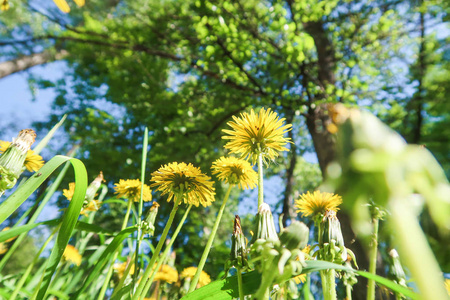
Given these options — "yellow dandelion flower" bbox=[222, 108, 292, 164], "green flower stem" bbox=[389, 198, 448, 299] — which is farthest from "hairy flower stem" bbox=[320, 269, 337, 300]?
"green flower stem" bbox=[389, 198, 448, 299]

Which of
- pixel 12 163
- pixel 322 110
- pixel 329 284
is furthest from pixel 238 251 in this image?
pixel 322 110

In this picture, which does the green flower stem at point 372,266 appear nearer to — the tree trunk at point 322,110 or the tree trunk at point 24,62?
the tree trunk at point 322,110

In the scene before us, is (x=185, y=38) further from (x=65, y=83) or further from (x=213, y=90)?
(x=65, y=83)

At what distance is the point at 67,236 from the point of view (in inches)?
19.5

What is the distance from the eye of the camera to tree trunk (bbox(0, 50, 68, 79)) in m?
6.63

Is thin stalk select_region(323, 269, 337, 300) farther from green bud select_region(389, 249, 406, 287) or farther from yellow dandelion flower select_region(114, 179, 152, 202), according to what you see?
yellow dandelion flower select_region(114, 179, 152, 202)

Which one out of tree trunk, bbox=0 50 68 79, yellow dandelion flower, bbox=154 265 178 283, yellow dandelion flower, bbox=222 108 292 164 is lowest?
yellow dandelion flower, bbox=154 265 178 283

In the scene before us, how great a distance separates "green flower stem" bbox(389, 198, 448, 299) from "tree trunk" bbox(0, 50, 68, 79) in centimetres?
860

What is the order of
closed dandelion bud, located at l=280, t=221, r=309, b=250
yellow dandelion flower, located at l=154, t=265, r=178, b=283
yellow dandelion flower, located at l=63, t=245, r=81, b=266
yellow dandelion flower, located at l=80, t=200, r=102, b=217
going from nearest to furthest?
closed dandelion bud, located at l=280, t=221, r=309, b=250 < yellow dandelion flower, located at l=80, t=200, r=102, b=217 < yellow dandelion flower, located at l=154, t=265, r=178, b=283 < yellow dandelion flower, located at l=63, t=245, r=81, b=266

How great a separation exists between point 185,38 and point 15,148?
4413mm

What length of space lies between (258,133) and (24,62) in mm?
9153

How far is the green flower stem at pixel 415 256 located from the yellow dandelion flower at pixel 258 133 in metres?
0.45

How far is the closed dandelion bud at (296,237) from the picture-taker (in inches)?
13.5

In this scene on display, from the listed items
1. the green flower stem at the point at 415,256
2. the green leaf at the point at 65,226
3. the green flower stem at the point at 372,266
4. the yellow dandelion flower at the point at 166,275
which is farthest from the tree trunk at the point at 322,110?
the green flower stem at the point at 415,256
